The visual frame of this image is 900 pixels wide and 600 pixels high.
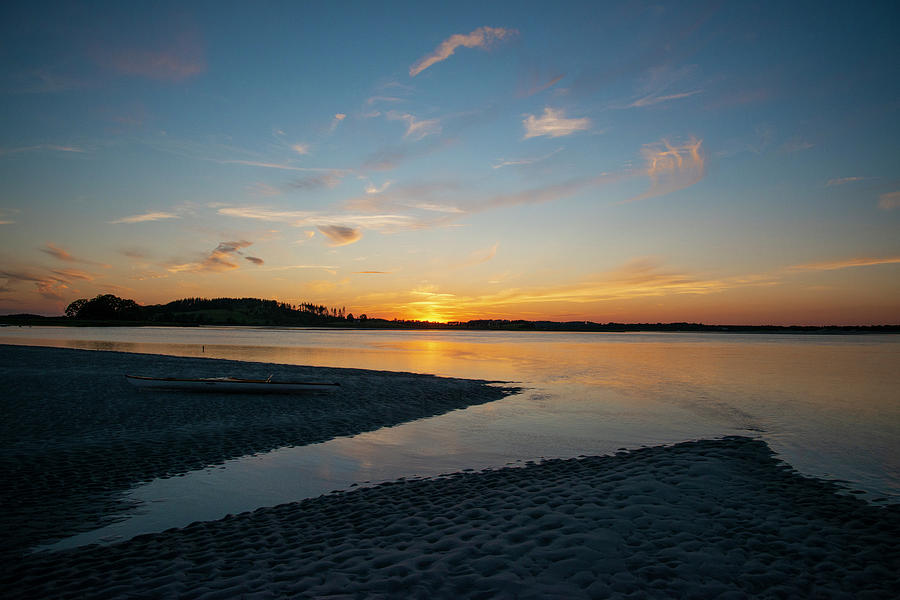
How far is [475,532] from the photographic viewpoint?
9047 millimetres

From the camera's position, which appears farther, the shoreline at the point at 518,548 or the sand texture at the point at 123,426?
the sand texture at the point at 123,426

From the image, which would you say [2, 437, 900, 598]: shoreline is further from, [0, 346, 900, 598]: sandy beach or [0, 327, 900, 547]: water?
[0, 327, 900, 547]: water

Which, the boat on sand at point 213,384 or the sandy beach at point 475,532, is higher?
the boat on sand at point 213,384

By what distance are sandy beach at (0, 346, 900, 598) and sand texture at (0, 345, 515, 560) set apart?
10 centimetres

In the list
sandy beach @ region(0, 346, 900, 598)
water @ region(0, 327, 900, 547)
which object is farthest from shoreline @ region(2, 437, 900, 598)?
water @ region(0, 327, 900, 547)

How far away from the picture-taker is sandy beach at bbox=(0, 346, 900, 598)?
7.11m

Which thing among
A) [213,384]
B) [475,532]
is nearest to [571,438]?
[475,532]

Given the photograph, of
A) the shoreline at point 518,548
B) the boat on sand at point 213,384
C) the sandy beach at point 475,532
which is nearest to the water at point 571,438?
the sandy beach at point 475,532

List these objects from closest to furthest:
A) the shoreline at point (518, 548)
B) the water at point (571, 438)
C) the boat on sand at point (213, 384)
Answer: the shoreline at point (518, 548), the water at point (571, 438), the boat on sand at point (213, 384)

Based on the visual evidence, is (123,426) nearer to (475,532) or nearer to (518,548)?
(475,532)

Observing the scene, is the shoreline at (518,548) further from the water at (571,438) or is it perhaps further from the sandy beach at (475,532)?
the water at (571,438)

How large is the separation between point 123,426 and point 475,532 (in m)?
16.1

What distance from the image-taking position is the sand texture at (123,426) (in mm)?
10602

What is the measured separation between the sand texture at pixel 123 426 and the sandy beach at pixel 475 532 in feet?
0.32
